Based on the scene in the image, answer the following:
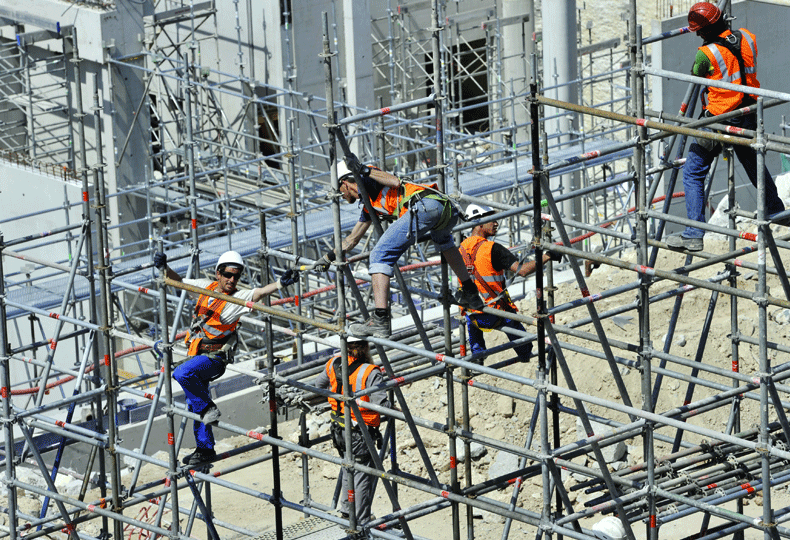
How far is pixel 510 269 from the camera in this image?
13531 mm

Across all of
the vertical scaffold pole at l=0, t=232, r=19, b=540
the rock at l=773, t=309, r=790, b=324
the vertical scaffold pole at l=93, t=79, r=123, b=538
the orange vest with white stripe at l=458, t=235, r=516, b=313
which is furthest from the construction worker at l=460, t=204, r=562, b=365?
the rock at l=773, t=309, r=790, b=324

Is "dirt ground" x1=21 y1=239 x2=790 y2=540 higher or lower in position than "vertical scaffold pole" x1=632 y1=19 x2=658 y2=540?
lower

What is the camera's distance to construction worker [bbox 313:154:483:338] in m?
11.0

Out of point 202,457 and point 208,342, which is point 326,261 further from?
point 202,457

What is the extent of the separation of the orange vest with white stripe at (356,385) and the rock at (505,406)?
4.44m

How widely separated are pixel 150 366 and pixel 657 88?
9166 millimetres

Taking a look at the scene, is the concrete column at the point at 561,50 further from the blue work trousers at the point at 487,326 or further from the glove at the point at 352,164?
the glove at the point at 352,164

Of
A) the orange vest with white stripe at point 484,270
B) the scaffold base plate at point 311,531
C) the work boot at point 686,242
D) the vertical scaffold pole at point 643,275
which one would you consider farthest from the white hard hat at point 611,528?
the work boot at point 686,242

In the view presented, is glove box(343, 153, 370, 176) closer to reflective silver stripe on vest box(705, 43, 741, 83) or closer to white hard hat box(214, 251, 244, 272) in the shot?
white hard hat box(214, 251, 244, 272)

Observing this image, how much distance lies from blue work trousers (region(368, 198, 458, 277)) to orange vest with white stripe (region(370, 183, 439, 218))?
0.36ft

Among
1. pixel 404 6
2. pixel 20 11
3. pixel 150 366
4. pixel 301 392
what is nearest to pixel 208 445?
pixel 301 392

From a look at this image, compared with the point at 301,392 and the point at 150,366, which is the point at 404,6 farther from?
the point at 301,392

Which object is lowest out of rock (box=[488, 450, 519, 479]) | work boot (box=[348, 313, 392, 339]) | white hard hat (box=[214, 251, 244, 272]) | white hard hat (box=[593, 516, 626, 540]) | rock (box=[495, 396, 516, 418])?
rock (box=[488, 450, 519, 479])

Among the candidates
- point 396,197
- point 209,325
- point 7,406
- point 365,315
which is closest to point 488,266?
point 365,315
